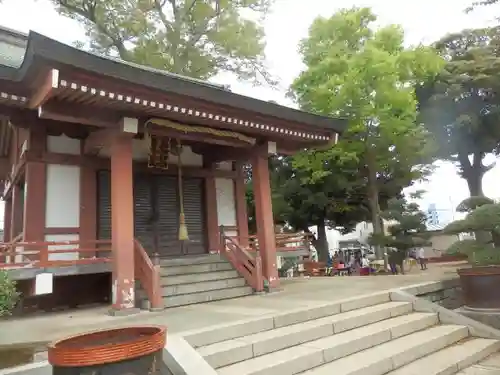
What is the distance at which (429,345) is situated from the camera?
4.97 m

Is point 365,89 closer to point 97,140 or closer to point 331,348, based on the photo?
point 97,140

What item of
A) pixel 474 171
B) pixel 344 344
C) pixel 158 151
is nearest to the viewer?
pixel 344 344

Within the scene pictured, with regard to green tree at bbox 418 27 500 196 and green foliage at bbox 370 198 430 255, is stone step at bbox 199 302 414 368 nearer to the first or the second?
green foliage at bbox 370 198 430 255

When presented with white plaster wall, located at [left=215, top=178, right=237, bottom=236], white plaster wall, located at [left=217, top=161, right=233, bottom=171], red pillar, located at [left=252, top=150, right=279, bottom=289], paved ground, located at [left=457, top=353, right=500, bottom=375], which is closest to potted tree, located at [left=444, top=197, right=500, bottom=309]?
paved ground, located at [left=457, top=353, right=500, bottom=375]

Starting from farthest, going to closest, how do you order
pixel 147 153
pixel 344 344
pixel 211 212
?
pixel 211 212 → pixel 147 153 → pixel 344 344

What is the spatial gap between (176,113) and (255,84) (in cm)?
1501

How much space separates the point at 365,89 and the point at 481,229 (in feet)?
29.3

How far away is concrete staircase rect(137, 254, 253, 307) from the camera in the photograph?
6957mm

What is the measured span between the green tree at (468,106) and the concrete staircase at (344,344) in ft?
54.4

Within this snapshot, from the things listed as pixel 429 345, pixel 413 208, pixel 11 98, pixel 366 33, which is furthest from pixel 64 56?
pixel 366 33

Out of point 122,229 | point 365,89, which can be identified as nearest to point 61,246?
point 122,229

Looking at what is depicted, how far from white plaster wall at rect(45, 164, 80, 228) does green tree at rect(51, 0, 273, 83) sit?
12.1 m

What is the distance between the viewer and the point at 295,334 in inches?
178

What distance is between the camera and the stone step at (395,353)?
161 inches
